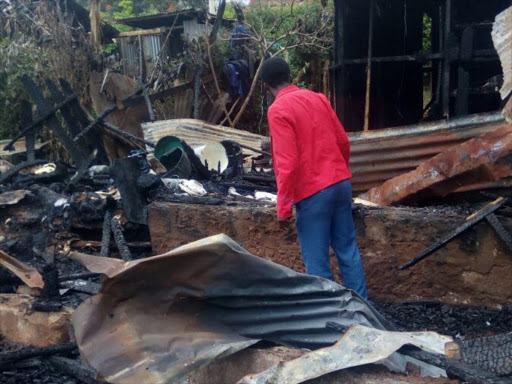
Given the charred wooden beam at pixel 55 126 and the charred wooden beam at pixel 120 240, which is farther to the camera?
the charred wooden beam at pixel 55 126

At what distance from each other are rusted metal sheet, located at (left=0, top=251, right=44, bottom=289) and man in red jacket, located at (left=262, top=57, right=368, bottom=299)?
1846 mm

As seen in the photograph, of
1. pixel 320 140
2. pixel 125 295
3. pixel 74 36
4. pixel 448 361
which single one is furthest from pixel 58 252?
pixel 74 36

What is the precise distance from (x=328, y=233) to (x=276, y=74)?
1187 millimetres

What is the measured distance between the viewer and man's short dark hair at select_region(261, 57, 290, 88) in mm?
4426

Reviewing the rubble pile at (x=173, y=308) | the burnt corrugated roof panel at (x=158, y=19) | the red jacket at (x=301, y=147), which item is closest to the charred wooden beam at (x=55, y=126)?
the rubble pile at (x=173, y=308)

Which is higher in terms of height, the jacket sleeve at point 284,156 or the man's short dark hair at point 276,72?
the man's short dark hair at point 276,72

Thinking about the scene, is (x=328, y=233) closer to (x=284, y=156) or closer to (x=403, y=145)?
(x=284, y=156)

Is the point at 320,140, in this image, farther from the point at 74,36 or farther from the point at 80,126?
the point at 74,36

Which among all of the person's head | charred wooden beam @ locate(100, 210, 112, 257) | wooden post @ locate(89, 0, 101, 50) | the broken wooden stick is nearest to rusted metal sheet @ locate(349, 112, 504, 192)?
the broken wooden stick

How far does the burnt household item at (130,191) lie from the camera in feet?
21.6

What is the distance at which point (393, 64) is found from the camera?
950 centimetres

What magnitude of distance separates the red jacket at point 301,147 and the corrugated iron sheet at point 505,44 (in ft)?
3.89

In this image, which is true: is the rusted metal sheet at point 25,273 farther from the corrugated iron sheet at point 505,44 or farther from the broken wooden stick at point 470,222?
the corrugated iron sheet at point 505,44

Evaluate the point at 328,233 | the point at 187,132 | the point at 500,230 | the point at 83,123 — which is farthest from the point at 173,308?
the point at 187,132
